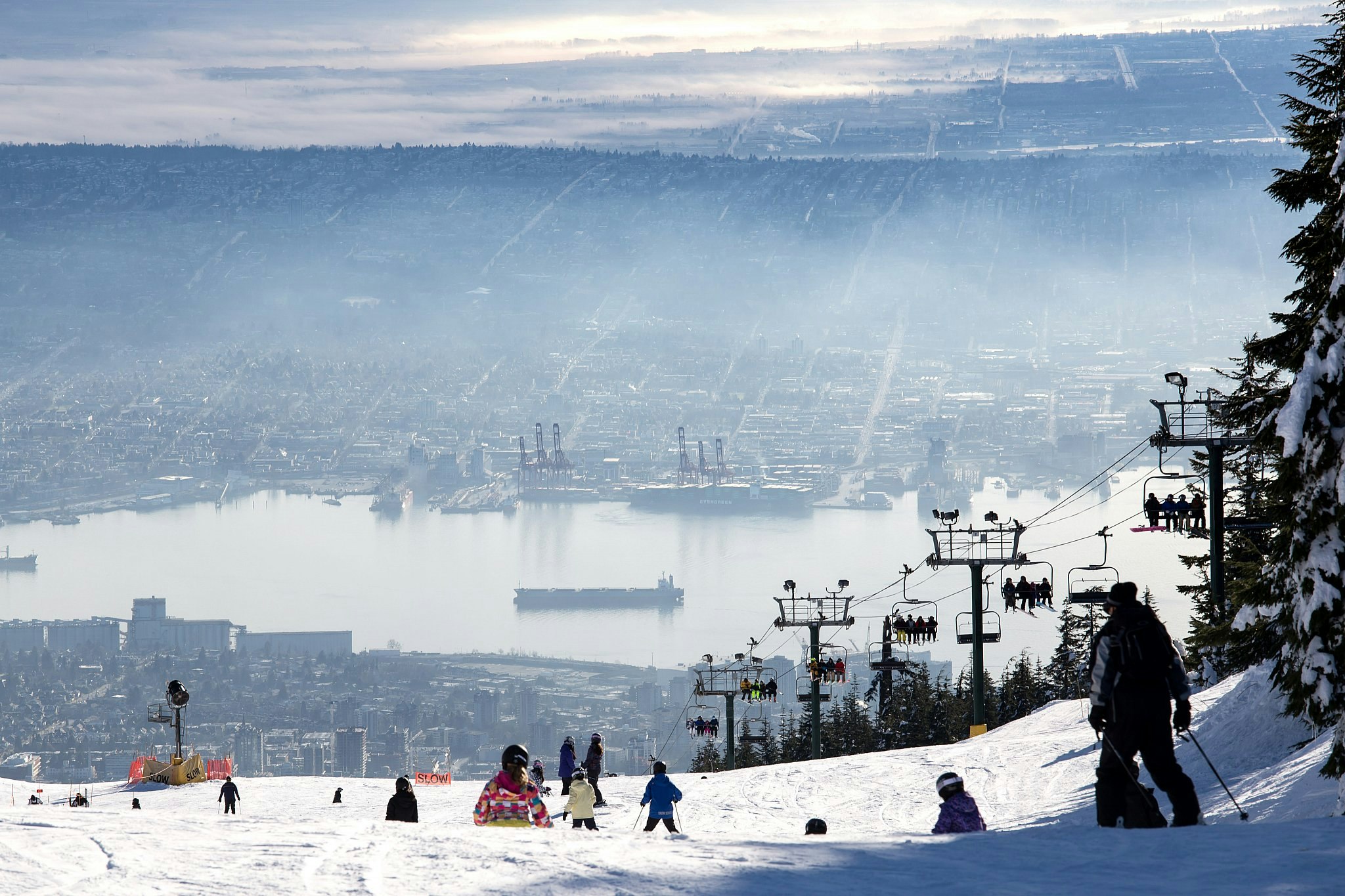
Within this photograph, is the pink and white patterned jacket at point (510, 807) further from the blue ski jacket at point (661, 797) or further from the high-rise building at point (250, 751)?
the high-rise building at point (250, 751)

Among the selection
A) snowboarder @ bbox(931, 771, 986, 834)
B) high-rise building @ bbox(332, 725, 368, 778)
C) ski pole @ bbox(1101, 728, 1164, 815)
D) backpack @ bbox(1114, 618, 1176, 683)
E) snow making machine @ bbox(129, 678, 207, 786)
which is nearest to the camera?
backpack @ bbox(1114, 618, 1176, 683)

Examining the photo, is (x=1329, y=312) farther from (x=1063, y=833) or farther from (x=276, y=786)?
(x=276, y=786)

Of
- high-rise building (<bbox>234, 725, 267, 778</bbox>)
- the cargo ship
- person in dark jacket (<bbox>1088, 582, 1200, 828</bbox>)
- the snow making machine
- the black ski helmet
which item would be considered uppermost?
the cargo ship

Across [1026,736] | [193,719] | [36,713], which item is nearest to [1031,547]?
[193,719]

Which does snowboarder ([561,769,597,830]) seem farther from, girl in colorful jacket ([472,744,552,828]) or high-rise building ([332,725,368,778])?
high-rise building ([332,725,368,778])

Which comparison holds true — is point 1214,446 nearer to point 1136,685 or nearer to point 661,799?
point 661,799

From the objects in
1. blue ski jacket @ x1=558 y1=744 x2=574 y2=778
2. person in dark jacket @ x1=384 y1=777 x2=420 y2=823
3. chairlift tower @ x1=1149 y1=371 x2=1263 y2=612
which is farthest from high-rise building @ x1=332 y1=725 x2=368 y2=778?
person in dark jacket @ x1=384 y1=777 x2=420 y2=823
